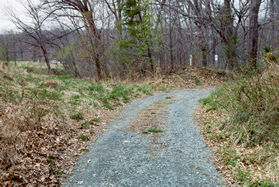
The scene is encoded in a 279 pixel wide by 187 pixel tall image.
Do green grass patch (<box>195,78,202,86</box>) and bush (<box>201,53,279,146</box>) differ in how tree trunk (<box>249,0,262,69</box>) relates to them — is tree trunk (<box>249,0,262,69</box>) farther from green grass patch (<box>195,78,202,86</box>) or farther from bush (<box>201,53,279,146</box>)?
bush (<box>201,53,279,146</box>)

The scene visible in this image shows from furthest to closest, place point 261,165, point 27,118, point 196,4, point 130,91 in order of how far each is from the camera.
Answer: point 196,4 → point 130,91 → point 27,118 → point 261,165

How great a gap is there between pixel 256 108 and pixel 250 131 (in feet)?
1.93

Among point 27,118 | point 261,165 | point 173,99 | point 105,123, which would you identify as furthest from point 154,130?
point 173,99

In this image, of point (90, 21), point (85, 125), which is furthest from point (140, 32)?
point (85, 125)

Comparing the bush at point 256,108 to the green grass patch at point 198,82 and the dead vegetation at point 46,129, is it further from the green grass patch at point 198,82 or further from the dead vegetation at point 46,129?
the green grass patch at point 198,82

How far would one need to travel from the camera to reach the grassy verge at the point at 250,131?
335 centimetres

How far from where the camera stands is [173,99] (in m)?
9.55

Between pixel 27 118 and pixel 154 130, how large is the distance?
119 inches

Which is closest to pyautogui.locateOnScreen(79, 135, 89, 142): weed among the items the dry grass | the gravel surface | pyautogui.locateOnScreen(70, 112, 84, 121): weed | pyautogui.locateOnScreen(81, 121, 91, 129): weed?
the gravel surface

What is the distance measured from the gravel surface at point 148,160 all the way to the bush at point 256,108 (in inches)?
33.6

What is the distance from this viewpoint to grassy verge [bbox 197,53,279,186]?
11.0ft

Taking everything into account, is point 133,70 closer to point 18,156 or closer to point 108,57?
point 108,57

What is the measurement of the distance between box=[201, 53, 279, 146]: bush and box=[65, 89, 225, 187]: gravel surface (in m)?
0.85

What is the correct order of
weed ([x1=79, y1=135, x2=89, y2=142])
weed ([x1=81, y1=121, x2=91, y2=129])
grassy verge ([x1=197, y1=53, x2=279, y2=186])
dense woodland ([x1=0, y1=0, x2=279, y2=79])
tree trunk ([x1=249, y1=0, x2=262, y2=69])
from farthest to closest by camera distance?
1. dense woodland ([x1=0, y1=0, x2=279, y2=79])
2. tree trunk ([x1=249, y1=0, x2=262, y2=69])
3. weed ([x1=81, y1=121, x2=91, y2=129])
4. weed ([x1=79, y1=135, x2=89, y2=142])
5. grassy verge ([x1=197, y1=53, x2=279, y2=186])
